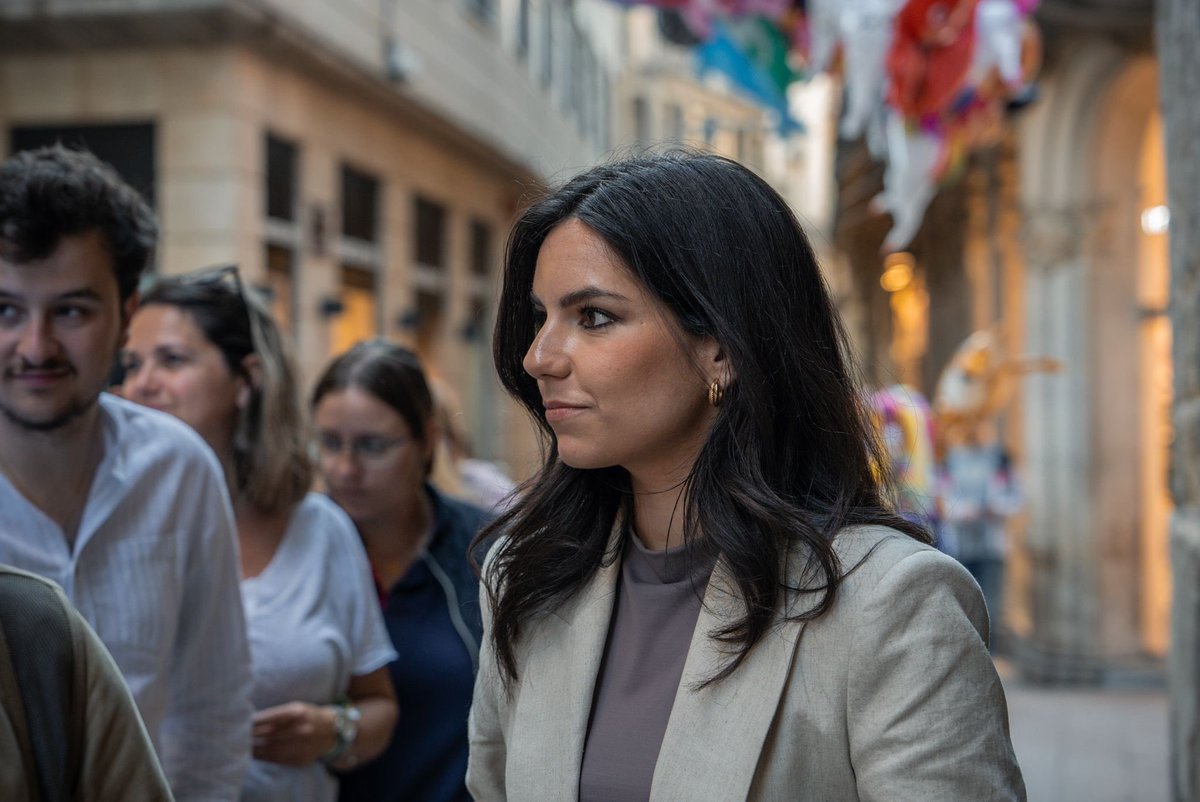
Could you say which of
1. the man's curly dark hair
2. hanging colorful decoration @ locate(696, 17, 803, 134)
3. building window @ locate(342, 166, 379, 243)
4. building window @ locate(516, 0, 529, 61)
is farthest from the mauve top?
building window @ locate(516, 0, 529, 61)

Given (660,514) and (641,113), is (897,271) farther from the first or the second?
(641,113)

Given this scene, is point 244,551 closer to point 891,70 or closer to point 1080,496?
point 891,70

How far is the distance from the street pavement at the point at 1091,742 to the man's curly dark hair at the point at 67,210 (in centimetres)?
450

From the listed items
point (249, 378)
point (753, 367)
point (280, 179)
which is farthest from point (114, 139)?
point (753, 367)

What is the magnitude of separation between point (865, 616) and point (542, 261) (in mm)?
693

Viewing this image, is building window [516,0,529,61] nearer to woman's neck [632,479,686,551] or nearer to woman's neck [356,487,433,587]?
woman's neck [356,487,433,587]

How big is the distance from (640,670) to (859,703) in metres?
0.36

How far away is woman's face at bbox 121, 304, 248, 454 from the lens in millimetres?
3383

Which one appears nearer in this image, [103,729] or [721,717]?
[103,729]

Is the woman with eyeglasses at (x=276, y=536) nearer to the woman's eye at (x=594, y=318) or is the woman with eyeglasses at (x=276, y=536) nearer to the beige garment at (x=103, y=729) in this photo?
the beige garment at (x=103, y=729)

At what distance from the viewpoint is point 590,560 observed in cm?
224

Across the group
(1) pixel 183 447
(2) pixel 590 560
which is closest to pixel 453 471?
(1) pixel 183 447

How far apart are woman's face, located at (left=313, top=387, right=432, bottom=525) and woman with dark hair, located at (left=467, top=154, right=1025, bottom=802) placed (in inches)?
61.2

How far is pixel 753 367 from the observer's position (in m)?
2.01
